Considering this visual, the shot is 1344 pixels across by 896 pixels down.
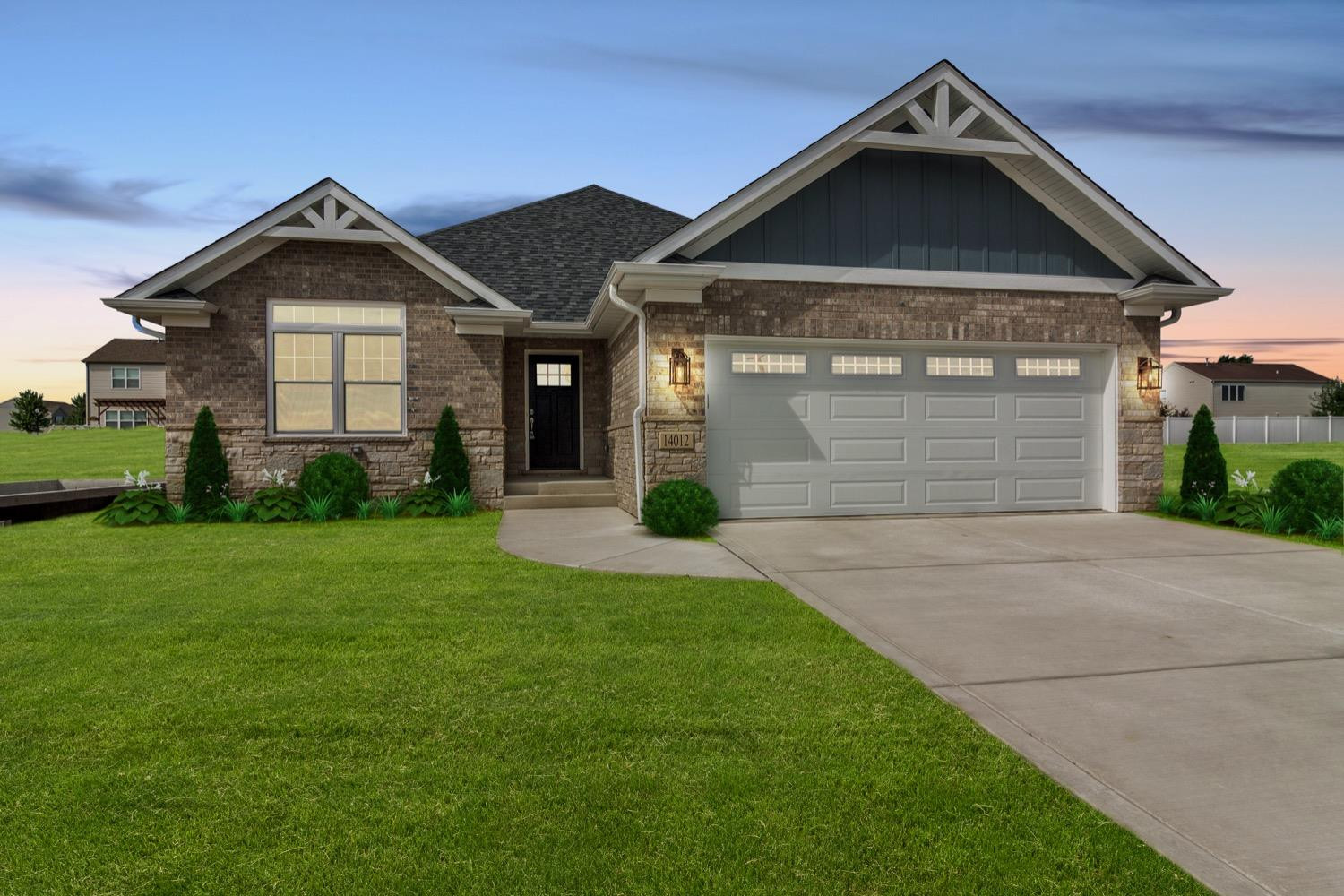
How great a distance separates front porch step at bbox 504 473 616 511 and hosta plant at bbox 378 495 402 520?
5.77 ft

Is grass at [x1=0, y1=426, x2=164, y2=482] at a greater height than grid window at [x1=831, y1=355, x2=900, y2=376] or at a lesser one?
lesser

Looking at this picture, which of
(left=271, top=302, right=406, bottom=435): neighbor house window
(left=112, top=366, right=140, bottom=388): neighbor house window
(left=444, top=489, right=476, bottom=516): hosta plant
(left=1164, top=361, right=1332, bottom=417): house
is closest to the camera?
(left=444, top=489, right=476, bottom=516): hosta plant

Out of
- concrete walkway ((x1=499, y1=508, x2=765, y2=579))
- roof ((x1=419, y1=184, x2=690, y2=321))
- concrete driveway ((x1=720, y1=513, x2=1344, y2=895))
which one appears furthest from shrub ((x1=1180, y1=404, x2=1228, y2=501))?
roof ((x1=419, y1=184, x2=690, y2=321))

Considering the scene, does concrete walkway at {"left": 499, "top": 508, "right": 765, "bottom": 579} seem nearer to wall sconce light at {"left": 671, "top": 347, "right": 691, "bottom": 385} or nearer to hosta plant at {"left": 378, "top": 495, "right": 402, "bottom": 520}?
hosta plant at {"left": 378, "top": 495, "right": 402, "bottom": 520}

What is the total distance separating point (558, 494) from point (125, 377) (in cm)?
4844

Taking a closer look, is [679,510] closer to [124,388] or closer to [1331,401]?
[124,388]

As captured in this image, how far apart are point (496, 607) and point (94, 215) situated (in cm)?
2725

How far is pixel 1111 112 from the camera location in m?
13.2

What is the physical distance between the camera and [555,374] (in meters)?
16.0

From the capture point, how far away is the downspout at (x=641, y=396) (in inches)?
426

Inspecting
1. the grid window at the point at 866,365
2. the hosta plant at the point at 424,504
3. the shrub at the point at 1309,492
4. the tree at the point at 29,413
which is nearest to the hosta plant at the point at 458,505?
the hosta plant at the point at 424,504

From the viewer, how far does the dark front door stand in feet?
52.3

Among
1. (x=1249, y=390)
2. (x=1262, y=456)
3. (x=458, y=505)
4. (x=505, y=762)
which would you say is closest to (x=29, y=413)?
(x=458, y=505)

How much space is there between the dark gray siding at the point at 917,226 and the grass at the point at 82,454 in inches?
740
